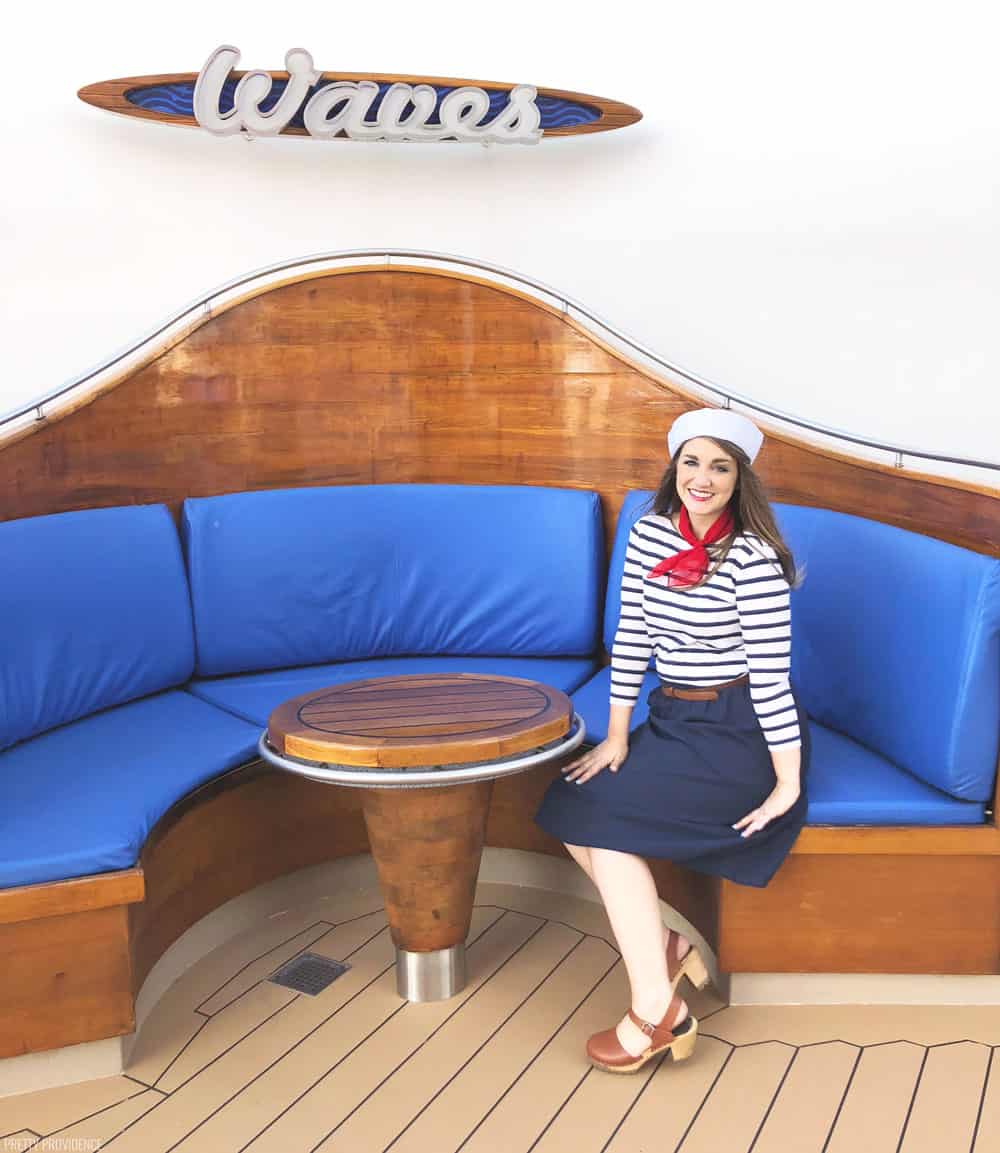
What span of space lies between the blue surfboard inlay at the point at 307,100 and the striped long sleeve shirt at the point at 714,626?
6.52 ft

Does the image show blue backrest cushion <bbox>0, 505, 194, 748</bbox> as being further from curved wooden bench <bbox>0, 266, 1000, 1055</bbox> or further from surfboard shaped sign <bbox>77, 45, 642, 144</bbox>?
surfboard shaped sign <bbox>77, 45, 642, 144</bbox>

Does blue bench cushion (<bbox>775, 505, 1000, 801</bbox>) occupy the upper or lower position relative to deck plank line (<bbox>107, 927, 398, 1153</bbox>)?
upper

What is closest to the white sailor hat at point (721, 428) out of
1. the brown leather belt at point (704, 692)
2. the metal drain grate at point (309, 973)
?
the brown leather belt at point (704, 692)

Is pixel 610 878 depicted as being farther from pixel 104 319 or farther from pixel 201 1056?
pixel 104 319

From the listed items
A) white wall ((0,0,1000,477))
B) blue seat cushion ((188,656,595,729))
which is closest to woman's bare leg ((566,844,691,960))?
blue seat cushion ((188,656,595,729))

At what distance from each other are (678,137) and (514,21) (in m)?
0.73

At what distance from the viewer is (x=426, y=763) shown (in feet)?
7.72

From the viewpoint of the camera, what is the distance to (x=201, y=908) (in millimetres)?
2951

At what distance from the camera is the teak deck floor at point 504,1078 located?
222 centimetres

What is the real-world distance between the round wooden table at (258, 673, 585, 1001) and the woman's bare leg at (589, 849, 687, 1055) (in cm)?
27

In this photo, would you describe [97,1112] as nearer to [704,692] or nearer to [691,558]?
[704,692]

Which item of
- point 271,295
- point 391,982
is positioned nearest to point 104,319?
point 271,295

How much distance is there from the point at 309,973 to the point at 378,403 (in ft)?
6.05

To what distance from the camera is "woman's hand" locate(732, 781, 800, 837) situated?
2.45 metres
